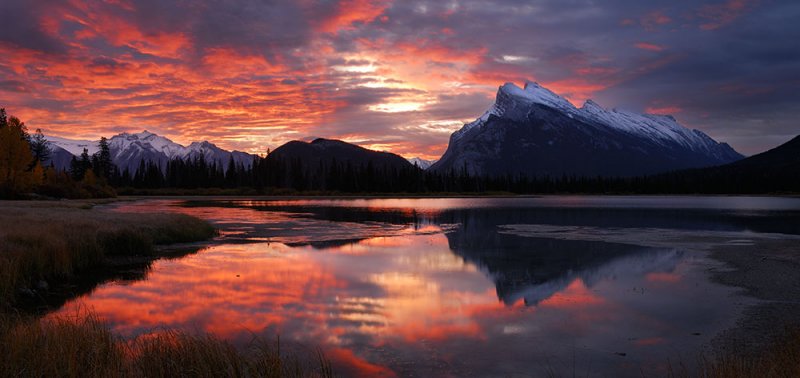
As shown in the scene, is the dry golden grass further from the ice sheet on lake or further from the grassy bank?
the ice sheet on lake

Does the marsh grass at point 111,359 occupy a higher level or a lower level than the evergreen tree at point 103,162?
lower

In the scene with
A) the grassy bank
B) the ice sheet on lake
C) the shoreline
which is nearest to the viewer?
the shoreline

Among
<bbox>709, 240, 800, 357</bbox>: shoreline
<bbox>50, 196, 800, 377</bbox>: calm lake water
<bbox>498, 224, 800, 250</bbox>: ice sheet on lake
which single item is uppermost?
<bbox>498, 224, 800, 250</bbox>: ice sheet on lake

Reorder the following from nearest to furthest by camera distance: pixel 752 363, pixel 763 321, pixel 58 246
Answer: pixel 752 363, pixel 763 321, pixel 58 246

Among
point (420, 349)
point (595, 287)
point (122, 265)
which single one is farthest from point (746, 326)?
point (122, 265)

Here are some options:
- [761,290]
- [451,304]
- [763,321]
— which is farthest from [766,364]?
[761,290]

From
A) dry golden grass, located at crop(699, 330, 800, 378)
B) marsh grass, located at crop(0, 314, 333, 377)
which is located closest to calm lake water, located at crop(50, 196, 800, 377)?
dry golden grass, located at crop(699, 330, 800, 378)

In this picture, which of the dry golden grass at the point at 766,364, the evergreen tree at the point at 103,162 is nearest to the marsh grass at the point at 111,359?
the dry golden grass at the point at 766,364

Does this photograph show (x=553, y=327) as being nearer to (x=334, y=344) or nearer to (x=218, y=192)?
(x=334, y=344)

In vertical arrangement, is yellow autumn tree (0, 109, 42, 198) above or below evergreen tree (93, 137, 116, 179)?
below

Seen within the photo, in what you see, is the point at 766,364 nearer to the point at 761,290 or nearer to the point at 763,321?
the point at 763,321

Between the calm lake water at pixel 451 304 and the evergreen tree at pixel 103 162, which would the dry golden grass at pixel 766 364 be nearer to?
the calm lake water at pixel 451 304

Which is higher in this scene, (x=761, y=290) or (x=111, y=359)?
(x=111, y=359)

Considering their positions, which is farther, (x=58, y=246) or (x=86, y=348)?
(x=58, y=246)
